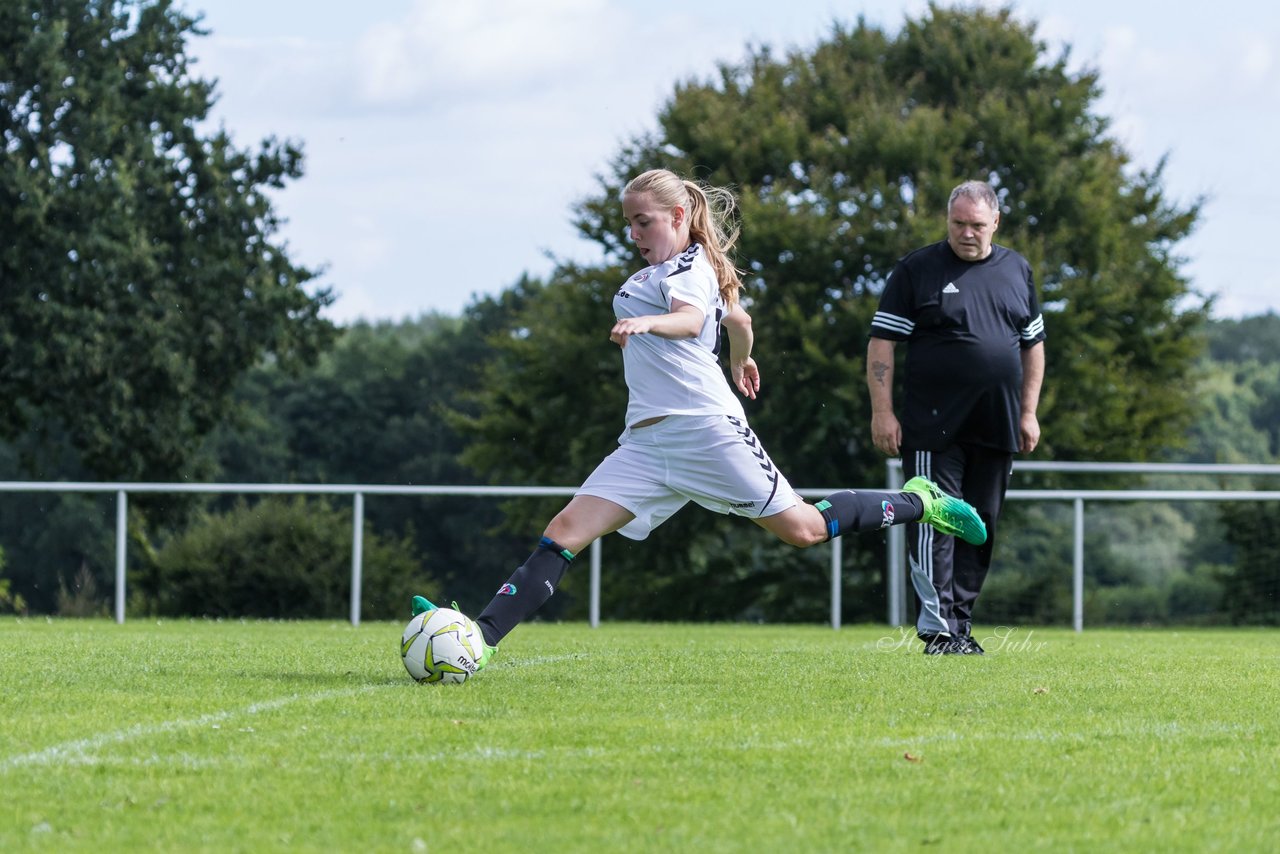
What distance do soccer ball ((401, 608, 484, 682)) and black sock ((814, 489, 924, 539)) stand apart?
1.34 meters

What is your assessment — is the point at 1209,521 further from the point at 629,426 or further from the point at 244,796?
the point at 244,796

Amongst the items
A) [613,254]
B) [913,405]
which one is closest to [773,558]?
[613,254]

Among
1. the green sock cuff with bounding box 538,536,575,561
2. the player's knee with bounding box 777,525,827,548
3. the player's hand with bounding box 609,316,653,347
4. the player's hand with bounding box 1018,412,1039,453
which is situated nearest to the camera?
the player's hand with bounding box 609,316,653,347

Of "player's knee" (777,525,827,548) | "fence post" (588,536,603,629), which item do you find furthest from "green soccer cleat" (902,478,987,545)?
"fence post" (588,536,603,629)

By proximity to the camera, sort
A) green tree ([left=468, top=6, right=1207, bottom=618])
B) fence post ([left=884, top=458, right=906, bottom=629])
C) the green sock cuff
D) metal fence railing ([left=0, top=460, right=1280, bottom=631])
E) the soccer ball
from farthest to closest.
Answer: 1. green tree ([left=468, top=6, right=1207, bottom=618])
2. fence post ([left=884, top=458, right=906, bottom=629])
3. metal fence railing ([left=0, top=460, right=1280, bottom=631])
4. the green sock cuff
5. the soccer ball

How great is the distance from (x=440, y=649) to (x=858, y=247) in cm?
1891

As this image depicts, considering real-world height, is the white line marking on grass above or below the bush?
above

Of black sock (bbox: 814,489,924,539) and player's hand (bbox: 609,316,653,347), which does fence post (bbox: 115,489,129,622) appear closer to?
black sock (bbox: 814,489,924,539)

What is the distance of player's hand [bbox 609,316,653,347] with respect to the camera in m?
4.80

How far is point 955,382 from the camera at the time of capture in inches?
266

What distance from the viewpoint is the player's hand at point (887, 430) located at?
6.77 metres

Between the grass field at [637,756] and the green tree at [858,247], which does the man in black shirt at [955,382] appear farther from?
the green tree at [858,247]

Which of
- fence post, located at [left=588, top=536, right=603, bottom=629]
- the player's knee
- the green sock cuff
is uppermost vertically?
the player's knee

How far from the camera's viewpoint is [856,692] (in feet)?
16.2
